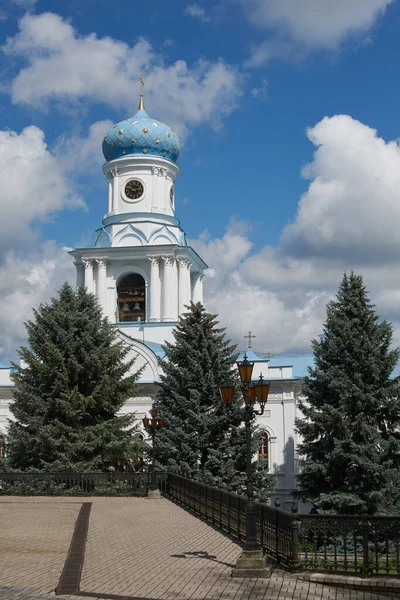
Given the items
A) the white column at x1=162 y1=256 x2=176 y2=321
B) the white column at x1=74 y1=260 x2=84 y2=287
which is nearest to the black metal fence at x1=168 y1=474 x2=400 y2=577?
the white column at x1=162 y1=256 x2=176 y2=321

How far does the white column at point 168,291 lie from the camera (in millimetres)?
34750

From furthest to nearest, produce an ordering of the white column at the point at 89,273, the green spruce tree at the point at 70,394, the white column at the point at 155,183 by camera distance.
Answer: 1. the white column at the point at 155,183
2. the white column at the point at 89,273
3. the green spruce tree at the point at 70,394

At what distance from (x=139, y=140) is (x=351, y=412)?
1931cm

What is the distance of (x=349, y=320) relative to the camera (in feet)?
79.3

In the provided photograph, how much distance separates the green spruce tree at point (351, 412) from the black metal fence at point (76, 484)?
4910 millimetres

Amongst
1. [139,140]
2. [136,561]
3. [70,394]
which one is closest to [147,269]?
[139,140]

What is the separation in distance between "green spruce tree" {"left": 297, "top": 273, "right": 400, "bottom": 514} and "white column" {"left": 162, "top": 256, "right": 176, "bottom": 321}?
1133cm

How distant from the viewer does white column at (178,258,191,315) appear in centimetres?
3556

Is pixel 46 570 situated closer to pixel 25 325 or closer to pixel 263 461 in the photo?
pixel 263 461

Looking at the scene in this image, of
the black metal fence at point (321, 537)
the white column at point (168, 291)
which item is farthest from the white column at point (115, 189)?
the black metal fence at point (321, 537)

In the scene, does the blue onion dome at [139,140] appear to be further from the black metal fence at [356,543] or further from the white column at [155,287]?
the black metal fence at [356,543]

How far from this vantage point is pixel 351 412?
23.4 metres

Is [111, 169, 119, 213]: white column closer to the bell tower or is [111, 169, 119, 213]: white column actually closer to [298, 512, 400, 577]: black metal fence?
the bell tower

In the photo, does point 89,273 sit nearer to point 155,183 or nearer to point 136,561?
point 155,183
